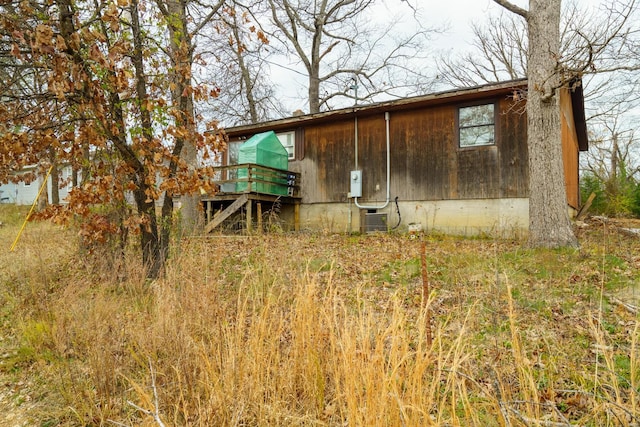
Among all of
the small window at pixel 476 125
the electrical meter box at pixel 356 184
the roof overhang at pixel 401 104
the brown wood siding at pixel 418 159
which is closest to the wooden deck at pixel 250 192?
the brown wood siding at pixel 418 159

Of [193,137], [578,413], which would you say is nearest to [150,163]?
[193,137]

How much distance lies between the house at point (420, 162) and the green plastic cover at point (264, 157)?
0.57 meters

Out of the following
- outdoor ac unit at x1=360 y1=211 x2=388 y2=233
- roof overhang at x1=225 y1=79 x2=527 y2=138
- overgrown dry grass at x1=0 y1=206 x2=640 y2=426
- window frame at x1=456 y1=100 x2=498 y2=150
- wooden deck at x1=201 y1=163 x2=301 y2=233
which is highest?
roof overhang at x1=225 y1=79 x2=527 y2=138

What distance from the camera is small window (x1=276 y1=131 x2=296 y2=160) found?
14.0 metres

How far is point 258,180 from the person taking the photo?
12.1 meters

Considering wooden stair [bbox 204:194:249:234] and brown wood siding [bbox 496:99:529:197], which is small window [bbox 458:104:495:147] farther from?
wooden stair [bbox 204:194:249:234]

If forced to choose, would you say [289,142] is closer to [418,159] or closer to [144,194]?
[418,159]

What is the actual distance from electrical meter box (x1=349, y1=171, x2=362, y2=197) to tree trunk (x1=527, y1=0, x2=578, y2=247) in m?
5.68

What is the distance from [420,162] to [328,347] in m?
9.77

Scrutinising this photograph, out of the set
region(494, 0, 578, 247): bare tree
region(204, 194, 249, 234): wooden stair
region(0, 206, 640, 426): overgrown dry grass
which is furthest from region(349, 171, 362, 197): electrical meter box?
region(0, 206, 640, 426): overgrown dry grass

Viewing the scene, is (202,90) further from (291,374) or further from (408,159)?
(408,159)

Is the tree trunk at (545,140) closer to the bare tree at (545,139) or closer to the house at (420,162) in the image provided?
the bare tree at (545,139)

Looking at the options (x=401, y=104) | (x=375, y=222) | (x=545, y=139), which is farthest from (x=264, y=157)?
(x=545, y=139)

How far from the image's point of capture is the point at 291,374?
7.84 ft
